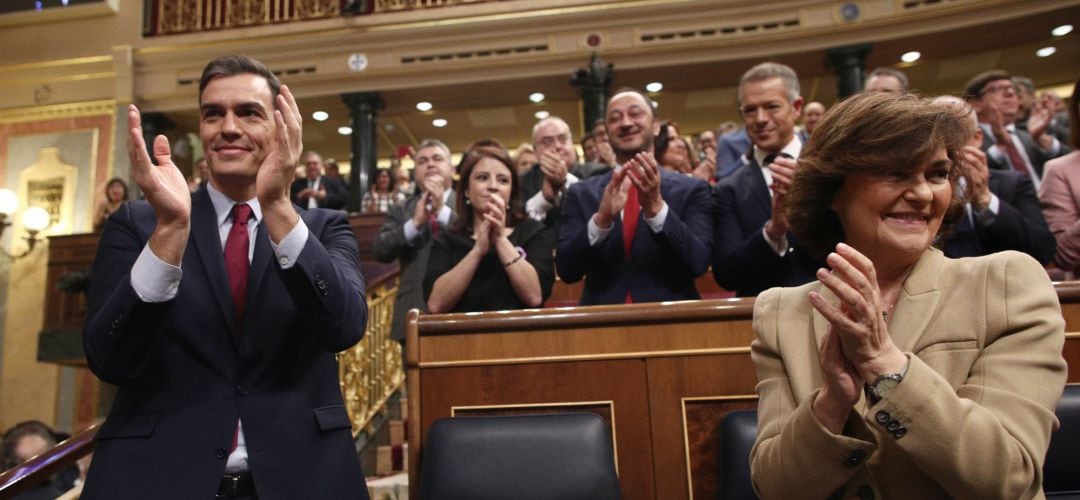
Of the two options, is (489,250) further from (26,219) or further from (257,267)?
(26,219)

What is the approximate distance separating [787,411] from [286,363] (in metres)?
0.74

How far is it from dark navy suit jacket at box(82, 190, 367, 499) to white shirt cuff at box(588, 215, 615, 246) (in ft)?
2.67

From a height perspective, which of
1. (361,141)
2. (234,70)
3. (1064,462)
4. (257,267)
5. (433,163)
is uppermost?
(361,141)

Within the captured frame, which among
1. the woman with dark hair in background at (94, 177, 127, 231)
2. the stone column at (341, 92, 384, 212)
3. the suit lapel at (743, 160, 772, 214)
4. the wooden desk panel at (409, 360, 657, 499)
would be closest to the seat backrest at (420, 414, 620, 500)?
the wooden desk panel at (409, 360, 657, 499)

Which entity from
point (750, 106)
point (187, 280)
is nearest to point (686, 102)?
point (750, 106)

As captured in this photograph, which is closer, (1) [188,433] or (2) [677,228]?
(1) [188,433]

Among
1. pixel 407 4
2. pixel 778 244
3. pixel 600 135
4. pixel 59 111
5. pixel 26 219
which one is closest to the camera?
pixel 778 244

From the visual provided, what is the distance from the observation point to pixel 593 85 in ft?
22.8

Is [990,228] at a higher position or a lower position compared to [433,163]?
lower

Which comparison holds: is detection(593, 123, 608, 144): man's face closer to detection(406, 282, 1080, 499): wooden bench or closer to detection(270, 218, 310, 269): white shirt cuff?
detection(406, 282, 1080, 499): wooden bench

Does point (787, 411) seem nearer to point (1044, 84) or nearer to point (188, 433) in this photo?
point (188, 433)

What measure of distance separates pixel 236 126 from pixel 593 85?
5.90m

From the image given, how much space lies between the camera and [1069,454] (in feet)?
3.78

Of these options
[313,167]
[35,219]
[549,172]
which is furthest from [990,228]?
[35,219]
